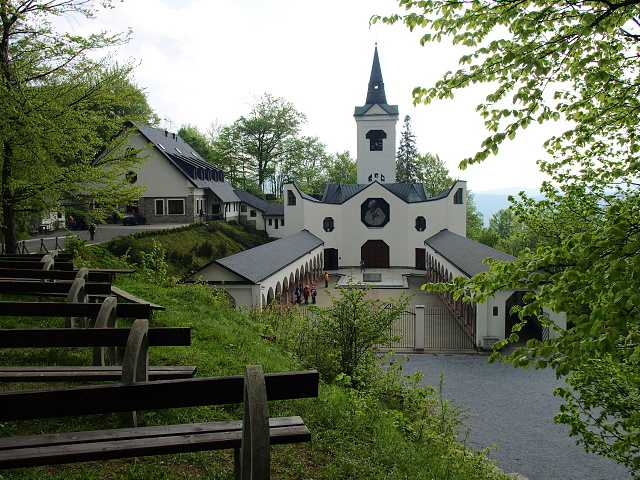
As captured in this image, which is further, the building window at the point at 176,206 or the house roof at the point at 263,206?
the house roof at the point at 263,206

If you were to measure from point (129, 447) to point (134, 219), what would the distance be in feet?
113


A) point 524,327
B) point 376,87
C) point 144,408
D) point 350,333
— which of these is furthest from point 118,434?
point 376,87

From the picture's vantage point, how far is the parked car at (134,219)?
35.2m

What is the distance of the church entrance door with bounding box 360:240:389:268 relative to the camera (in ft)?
141

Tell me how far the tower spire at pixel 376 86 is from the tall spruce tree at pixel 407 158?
75.5 ft

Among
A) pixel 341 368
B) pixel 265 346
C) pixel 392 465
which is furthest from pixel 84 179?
pixel 392 465

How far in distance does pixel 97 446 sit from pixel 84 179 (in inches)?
425

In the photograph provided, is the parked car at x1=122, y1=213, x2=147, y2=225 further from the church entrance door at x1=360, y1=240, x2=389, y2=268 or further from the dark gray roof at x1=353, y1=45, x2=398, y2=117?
the dark gray roof at x1=353, y1=45, x2=398, y2=117

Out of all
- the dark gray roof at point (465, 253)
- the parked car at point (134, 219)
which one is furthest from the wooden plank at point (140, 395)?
the parked car at point (134, 219)

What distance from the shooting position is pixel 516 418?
43.0ft

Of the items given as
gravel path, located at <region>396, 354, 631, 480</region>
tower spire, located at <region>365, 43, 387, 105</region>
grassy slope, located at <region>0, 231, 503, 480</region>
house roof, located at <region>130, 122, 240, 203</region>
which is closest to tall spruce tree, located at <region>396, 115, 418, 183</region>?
tower spire, located at <region>365, 43, 387, 105</region>

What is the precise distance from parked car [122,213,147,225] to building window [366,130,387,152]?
75.4 ft

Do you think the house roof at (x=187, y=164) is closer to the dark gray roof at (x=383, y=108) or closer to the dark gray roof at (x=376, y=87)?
the dark gray roof at (x=383, y=108)

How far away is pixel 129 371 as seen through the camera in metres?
3.99
